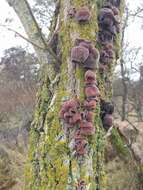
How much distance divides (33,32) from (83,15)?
1.56 feet

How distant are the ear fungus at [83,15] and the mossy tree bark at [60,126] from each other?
4 centimetres

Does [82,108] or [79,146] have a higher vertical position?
[82,108]

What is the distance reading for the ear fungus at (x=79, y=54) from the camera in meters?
2.79

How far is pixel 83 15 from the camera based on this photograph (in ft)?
9.55

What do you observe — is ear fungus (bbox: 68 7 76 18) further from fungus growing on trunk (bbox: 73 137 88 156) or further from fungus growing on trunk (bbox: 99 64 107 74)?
fungus growing on trunk (bbox: 73 137 88 156)

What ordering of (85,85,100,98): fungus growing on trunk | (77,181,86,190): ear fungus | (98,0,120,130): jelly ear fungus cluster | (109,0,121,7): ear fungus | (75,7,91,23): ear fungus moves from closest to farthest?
(77,181,86,190): ear fungus
(85,85,100,98): fungus growing on trunk
(75,7,91,23): ear fungus
(98,0,120,130): jelly ear fungus cluster
(109,0,121,7): ear fungus

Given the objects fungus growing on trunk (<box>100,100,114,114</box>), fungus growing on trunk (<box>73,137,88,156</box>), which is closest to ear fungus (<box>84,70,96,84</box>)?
fungus growing on trunk (<box>100,100,114,114</box>)

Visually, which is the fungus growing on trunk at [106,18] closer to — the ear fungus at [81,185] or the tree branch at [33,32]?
the tree branch at [33,32]

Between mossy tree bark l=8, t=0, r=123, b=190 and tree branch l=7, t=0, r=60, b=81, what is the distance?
0.03m

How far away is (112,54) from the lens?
312 cm

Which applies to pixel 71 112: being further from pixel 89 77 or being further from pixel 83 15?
pixel 83 15

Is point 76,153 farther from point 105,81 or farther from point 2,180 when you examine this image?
point 2,180

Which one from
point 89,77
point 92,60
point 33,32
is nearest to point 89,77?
point 89,77

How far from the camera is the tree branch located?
117 inches
